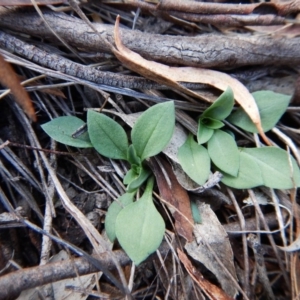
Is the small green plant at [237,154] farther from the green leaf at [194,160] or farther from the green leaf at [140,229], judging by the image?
the green leaf at [140,229]

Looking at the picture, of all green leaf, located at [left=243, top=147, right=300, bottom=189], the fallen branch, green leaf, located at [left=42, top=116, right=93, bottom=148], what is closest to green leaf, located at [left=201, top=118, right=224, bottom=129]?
green leaf, located at [left=243, top=147, right=300, bottom=189]

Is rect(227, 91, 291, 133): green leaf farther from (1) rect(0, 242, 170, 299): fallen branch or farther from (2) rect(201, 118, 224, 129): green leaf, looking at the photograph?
(1) rect(0, 242, 170, 299): fallen branch

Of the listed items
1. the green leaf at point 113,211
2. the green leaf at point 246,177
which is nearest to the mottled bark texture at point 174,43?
the green leaf at point 246,177

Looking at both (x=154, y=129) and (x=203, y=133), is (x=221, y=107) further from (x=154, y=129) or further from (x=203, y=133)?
(x=154, y=129)

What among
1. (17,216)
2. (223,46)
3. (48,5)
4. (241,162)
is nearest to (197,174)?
(241,162)

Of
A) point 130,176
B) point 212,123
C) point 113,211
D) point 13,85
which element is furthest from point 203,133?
point 13,85

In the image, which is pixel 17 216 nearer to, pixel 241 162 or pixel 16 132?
pixel 16 132
